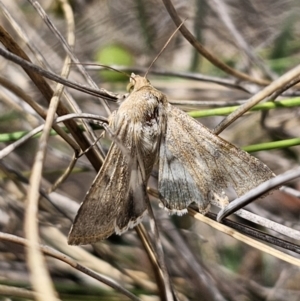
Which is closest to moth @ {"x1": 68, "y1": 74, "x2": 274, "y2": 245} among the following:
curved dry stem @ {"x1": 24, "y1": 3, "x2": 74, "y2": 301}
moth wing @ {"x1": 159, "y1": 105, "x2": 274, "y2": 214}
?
moth wing @ {"x1": 159, "y1": 105, "x2": 274, "y2": 214}

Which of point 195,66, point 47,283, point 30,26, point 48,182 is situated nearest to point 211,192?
point 47,283

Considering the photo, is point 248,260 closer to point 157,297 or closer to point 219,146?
point 157,297

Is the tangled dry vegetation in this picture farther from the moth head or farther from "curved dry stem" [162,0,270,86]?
the moth head

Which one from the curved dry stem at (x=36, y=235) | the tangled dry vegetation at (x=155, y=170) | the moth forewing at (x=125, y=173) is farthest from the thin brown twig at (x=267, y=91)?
the curved dry stem at (x=36, y=235)

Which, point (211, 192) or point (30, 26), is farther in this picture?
point (30, 26)

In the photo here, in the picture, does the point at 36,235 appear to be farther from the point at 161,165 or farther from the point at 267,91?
the point at 161,165

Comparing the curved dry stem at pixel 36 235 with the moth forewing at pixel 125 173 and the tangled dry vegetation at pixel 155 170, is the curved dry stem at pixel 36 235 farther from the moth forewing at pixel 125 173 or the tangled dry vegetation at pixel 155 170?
the moth forewing at pixel 125 173
